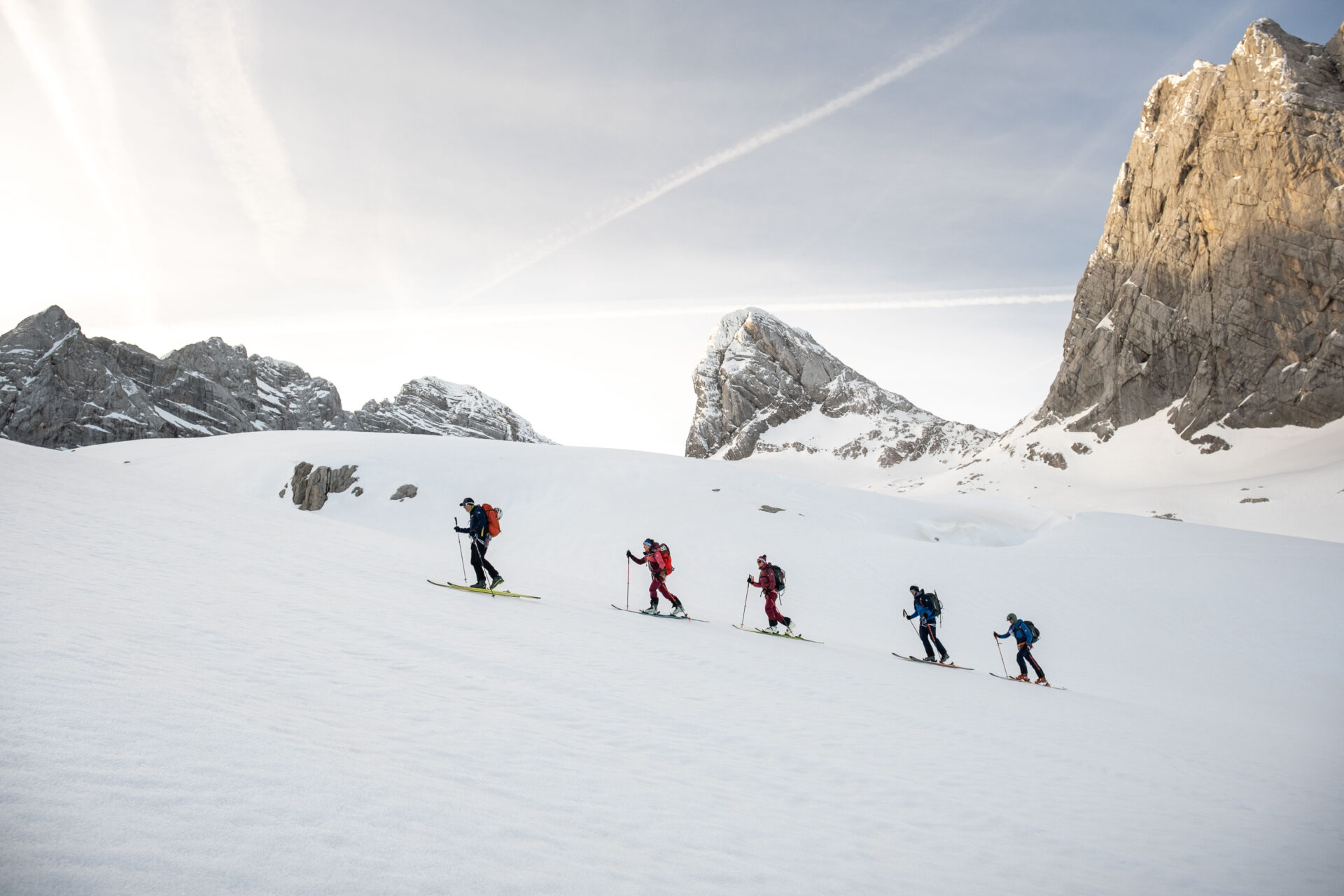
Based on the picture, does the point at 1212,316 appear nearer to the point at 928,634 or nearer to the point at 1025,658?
the point at 1025,658

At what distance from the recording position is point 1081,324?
9612 cm

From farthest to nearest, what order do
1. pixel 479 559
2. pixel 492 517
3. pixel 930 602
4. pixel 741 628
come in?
pixel 741 628
pixel 930 602
pixel 479 559
pixel 492 517

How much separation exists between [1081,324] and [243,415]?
14129cm

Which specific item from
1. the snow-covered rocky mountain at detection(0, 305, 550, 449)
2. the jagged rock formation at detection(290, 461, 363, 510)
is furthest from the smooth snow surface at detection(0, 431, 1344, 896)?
the snow-covered rocky mountain at detection(0, 305, 550, 449)

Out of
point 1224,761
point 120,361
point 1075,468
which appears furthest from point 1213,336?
point 120,361

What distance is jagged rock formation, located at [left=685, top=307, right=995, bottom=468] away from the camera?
426 feet

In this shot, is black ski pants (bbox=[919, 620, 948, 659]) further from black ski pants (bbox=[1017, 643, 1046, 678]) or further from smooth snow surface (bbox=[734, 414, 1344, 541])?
smooth snow surface (bbox=[734, 414, 1344, 541])

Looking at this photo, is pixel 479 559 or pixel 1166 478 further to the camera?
pixel 1166 478

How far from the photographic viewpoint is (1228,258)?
258ft

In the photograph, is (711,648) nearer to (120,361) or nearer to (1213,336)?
(1213,336)

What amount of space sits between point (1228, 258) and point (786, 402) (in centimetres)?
8006

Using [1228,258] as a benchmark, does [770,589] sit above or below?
below

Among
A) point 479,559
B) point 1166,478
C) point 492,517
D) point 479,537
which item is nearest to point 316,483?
point 479,559

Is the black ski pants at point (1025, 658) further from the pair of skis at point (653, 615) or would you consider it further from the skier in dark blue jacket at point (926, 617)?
the pair of skis at point (653, 615)
